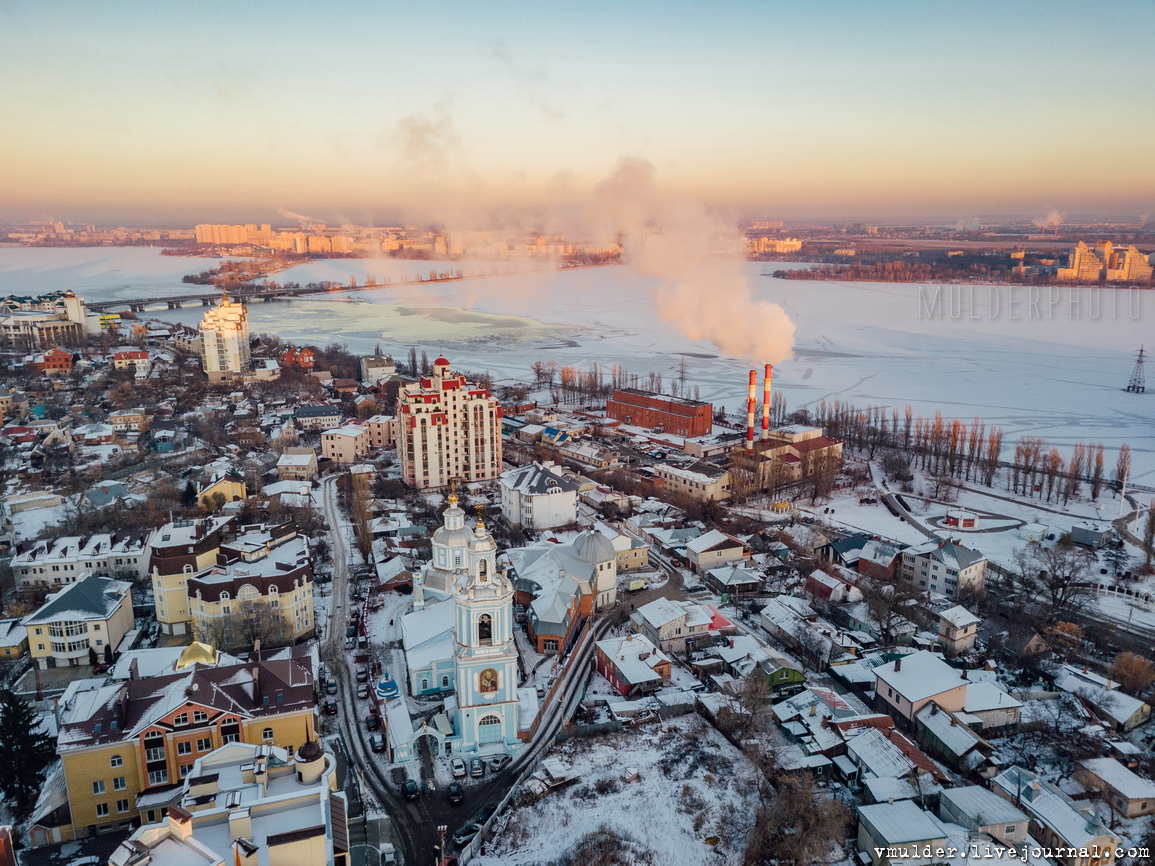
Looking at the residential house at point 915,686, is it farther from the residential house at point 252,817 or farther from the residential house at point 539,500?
the residential house at point 539,500

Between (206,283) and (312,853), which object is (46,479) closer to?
(312,853)

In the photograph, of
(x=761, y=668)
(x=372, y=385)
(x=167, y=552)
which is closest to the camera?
(x=761, y=668)

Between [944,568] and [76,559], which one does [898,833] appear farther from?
[76,559]

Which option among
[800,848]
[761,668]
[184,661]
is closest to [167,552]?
[184,661]

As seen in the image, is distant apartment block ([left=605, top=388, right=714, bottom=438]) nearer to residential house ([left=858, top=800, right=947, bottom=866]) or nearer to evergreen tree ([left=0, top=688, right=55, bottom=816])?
residential house ([left=858, top=800, right=947, bottom=866])

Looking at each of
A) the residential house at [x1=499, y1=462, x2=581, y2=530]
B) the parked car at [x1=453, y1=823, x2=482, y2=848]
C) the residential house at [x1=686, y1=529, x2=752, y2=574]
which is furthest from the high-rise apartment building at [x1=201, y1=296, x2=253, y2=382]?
the parked car at [x1=453, y1=823, x2=482, y2=848]

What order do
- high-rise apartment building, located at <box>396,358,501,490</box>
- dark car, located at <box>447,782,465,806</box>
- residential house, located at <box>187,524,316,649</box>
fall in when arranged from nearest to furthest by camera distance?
dark car, located at <box>447,782,465,806</box>
residential house, located at <box>187,524,316,649</box>
high-rise apartment building, located at <box>396,358,501,490</box>
